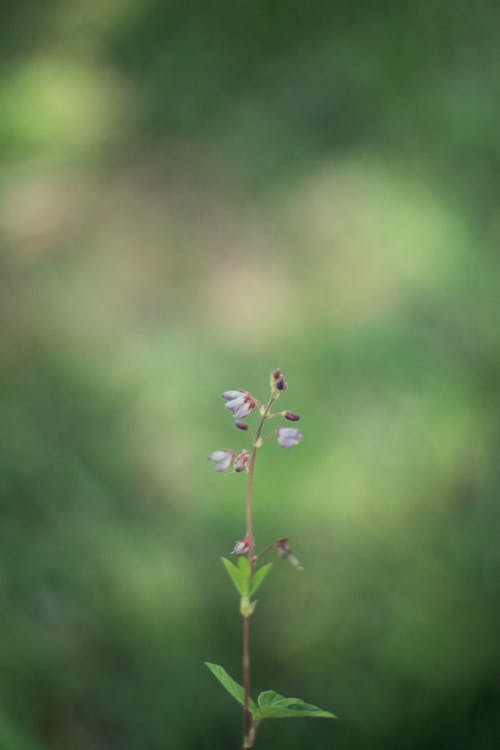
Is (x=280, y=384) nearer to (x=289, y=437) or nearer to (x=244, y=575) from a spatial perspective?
(x=289, y=437)

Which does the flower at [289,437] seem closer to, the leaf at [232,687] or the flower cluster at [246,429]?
A: the flower cluster at [246,429]

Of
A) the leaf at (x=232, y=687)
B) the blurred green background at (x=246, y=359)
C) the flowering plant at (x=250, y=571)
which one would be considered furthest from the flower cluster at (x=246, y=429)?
the blurred green background at (x=246, y=359)

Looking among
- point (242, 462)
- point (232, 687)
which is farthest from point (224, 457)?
point (232, 687)

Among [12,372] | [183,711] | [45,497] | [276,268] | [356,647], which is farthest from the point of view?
[276,268]

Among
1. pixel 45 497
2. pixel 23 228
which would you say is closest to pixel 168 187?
pixel 23 228

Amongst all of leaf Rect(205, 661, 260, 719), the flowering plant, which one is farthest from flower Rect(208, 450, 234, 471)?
leaf Rect(205, 661, 260, 719)

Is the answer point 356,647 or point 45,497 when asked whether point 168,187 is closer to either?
point 45,497
